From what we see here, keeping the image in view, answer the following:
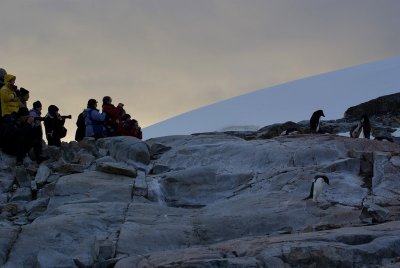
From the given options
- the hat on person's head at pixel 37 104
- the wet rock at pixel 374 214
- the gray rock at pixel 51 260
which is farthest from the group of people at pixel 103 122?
the wet rock at pixel 374 214

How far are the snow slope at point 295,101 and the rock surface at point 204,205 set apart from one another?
858 inches

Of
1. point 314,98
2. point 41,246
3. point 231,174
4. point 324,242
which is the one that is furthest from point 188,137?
point 314,98

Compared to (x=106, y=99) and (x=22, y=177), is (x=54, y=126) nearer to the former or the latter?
(x=106, y=99)

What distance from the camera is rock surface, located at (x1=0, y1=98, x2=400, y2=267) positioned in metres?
10.3

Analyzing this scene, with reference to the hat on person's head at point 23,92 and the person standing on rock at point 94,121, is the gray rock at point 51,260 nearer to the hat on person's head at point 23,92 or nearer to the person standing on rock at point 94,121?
the hat on person's head at point 23,92

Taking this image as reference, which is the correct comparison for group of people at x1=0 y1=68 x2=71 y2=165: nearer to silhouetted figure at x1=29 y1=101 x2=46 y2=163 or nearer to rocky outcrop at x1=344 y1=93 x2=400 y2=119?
silhouetted figure at x1=29 y1=101 x2=46 y2=163

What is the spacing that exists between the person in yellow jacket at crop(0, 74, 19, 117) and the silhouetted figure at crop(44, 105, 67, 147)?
2.75 feet

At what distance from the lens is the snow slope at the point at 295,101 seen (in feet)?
136

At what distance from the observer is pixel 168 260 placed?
399 inches

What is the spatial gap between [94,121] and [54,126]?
987 mm

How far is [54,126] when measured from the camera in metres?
16.2

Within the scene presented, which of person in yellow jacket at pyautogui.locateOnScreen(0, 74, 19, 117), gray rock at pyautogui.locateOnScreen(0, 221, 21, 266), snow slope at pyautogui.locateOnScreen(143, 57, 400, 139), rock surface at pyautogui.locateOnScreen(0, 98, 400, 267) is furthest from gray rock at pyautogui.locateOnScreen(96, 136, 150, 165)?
snow slope at pyautogui.locateOnScreen(143, 57, 400, 139)

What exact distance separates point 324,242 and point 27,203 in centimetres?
562

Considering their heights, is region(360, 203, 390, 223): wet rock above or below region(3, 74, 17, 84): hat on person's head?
below
